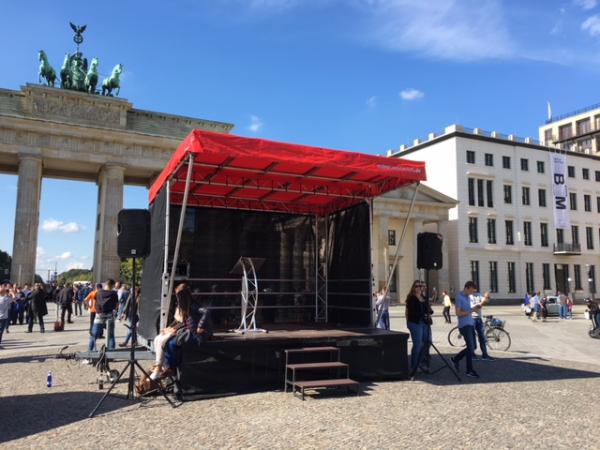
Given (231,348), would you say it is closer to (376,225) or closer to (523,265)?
(376,225)

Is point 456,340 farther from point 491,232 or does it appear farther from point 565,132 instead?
point 565,132

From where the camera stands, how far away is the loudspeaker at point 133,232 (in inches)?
300

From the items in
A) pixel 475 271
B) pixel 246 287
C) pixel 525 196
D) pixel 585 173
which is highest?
→ pixel 585 173

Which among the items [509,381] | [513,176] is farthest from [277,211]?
[513,176]

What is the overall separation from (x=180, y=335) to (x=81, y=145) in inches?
1489

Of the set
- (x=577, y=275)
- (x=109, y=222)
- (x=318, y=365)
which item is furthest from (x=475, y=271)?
(x=318, y=365)

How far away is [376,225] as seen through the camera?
4903 cm

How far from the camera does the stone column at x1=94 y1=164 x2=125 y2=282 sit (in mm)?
39375

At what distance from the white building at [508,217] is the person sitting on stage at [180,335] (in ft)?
150

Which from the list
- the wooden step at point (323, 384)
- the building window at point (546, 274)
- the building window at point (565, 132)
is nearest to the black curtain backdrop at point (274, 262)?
the wooden step at point (323, 384)

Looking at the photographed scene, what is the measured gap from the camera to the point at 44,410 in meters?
6.76

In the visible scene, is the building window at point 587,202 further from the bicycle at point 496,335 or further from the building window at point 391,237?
the bicycle at point 496,335

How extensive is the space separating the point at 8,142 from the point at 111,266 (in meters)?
12.4

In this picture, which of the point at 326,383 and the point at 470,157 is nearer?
the point at 326,383
